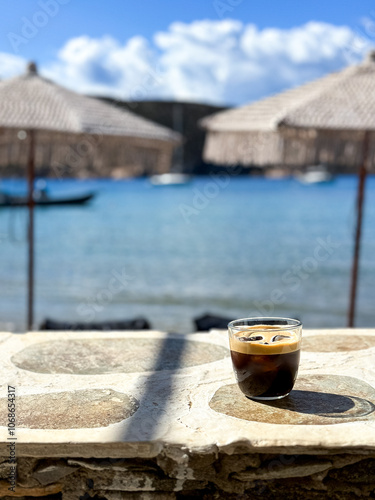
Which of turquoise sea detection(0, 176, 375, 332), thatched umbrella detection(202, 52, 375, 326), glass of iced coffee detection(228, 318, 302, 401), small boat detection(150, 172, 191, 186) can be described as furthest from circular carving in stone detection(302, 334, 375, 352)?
small boat detection(150, 172, 191, 186)

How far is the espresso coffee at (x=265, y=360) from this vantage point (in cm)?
110

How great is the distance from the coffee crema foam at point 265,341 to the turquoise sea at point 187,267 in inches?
152

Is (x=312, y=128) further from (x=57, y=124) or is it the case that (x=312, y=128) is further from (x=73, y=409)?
(x=73, y=409)

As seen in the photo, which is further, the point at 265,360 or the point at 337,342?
the point at 337,342

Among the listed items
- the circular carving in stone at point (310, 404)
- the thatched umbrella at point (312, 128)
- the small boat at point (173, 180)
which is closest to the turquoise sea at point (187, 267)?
the thatched umbrella at point (312, 128)

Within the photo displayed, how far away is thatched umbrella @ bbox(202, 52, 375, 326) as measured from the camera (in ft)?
9.82

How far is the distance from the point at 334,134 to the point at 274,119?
34cm

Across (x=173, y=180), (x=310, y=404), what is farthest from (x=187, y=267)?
(x=173, y=180)

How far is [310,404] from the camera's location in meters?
1.14

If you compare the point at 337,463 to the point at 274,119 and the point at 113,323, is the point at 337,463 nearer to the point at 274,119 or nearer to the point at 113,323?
the point at 274,119

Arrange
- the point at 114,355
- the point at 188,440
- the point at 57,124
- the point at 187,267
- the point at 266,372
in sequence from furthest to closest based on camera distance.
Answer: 1. the point at 187,267
2. the point at 57,124
3. the point at 114,355
4. the point at 266,372
5. the point at 188,440

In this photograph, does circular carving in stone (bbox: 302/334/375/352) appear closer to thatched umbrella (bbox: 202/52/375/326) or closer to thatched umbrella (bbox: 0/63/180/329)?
thatched umbrella (bbox: 202/52/375/326)

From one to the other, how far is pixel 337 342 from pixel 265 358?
0.54 metres

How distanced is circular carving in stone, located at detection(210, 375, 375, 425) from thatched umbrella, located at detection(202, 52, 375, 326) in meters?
1.93
